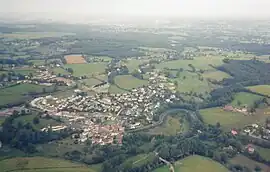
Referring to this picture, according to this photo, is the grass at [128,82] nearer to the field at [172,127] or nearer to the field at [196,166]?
the field at [172,127]

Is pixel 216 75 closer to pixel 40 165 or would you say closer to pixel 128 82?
pixel 128 82

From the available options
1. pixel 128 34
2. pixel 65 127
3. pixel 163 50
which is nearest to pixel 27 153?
pixel 65 127

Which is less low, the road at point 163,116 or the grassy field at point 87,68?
the grassy field at point 87,68

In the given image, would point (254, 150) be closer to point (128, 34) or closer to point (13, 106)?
point (13, 106)

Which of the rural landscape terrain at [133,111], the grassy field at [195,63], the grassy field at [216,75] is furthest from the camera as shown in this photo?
the grassy field at [195,63]

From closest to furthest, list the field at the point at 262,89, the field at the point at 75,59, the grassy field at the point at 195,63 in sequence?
1. the field at the point at 262,89
2. the grassy field at the point at 195,63
3. the field at the point at 75,59

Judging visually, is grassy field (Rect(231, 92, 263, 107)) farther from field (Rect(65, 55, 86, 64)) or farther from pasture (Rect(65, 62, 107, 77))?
field (Rect(65, 55, 86, 64))

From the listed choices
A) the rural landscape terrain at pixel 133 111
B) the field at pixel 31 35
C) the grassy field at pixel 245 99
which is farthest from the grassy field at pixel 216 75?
the field at pixel 31 35
